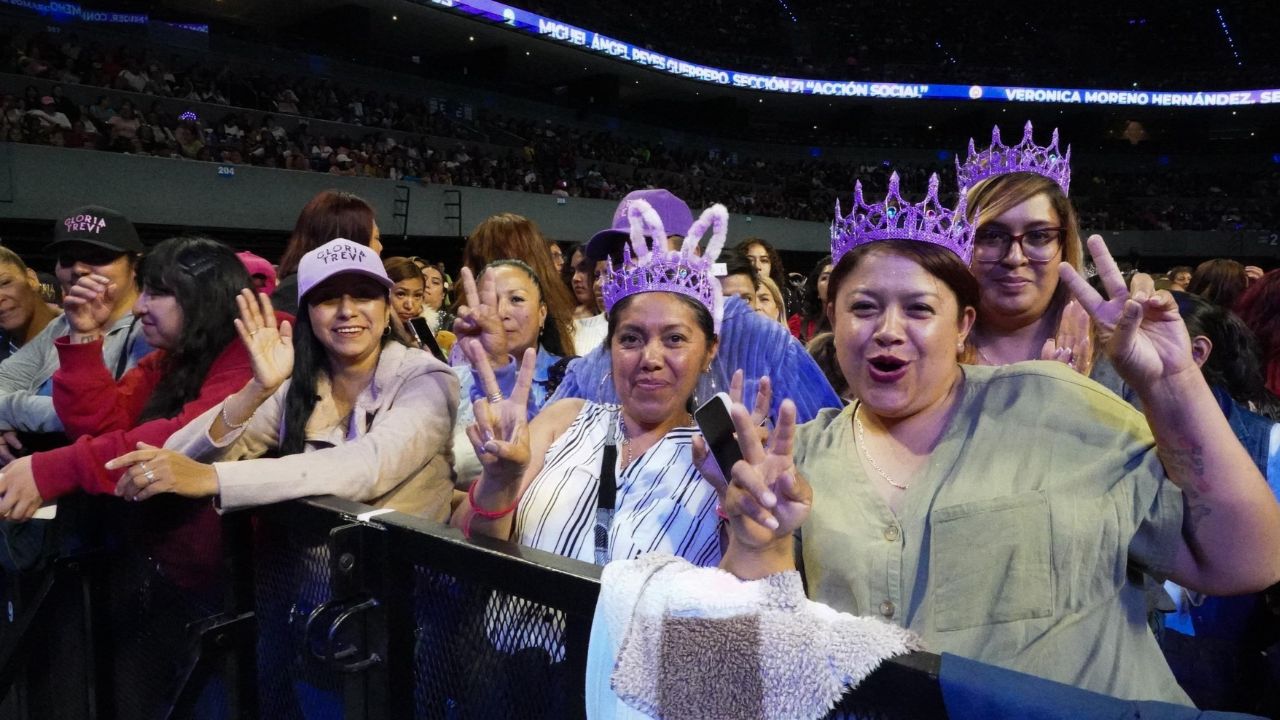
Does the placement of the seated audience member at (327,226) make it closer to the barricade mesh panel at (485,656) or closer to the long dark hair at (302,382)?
the long dark hair at (302,382)

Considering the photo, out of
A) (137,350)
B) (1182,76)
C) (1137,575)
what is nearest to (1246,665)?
(1137,575)

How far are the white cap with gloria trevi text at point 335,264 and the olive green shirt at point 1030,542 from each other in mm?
1446

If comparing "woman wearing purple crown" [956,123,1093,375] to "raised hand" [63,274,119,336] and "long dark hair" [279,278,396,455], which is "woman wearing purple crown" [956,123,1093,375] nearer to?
"long dark hair" [279,278,396,455]

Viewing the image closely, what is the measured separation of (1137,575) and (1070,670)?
0.20 meters

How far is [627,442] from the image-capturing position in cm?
193

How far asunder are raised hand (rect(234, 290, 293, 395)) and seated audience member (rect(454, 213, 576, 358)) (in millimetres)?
1394

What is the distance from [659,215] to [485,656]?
1620 millimetres

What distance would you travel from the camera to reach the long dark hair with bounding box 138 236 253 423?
90.0 inches

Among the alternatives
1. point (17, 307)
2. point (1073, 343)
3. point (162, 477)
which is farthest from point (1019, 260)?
point (17, 307)

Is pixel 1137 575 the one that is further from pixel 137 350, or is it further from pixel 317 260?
pixel 137 350

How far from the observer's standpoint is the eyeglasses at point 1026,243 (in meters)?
2.10

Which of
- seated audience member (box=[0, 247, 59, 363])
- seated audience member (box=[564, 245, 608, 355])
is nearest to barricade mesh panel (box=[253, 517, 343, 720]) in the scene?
seated audience member (box=[564, 245, 608, 355])

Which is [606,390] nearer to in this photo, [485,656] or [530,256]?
[485,656]

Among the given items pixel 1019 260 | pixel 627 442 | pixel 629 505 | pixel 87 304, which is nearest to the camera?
pixel 629 505
